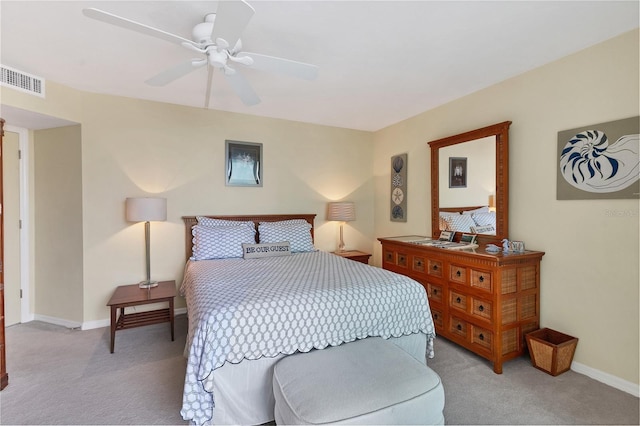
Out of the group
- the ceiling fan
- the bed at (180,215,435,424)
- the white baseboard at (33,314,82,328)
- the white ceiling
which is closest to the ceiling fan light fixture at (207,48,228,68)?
the ceiling fan

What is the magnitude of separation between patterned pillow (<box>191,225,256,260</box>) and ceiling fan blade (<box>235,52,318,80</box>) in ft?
6.29

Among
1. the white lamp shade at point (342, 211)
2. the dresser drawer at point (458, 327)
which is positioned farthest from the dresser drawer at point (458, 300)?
the white lamp shade at point (342, 211)

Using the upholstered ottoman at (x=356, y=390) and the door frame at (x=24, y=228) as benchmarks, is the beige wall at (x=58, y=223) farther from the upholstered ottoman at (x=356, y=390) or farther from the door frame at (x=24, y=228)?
the upholstered ottoman at (x=356, y=390)

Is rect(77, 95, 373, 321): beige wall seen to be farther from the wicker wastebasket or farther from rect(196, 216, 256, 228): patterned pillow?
the wicker wastebasket

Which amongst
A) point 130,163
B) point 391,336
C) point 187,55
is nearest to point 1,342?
point 130,163

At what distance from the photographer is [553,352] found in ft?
7.47

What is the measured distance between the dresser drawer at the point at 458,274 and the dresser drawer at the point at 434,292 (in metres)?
0.21

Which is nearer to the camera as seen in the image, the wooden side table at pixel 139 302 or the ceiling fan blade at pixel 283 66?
the ceiling fan blade at pixel 283 66

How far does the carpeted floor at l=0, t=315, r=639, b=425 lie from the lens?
188 cm

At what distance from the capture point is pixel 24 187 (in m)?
3.41

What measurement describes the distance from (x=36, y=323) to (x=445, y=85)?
17.0 feet

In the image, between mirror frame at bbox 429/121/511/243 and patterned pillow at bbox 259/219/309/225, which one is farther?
patterned pillow at bbox 259/219/309/225

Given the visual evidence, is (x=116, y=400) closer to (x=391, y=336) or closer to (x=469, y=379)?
(x=391, y=336)

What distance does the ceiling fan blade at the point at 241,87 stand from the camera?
7.22 ft
